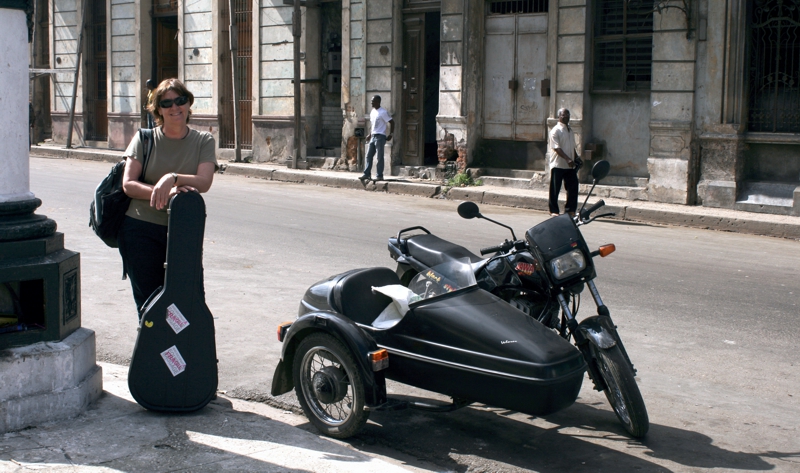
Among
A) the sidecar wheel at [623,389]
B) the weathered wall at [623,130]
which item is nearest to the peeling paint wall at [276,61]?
the weathered wall at [623,130]

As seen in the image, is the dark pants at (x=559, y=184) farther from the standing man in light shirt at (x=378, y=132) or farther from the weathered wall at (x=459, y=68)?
the standing man in light shirt at (x=378, y=132)

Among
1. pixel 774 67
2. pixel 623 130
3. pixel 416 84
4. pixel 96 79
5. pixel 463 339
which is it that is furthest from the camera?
pixel 96 79

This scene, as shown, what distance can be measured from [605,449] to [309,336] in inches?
58.9

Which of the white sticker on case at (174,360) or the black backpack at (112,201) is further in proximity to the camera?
the black backpack at (112,201)

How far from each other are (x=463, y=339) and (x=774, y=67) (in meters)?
11.1

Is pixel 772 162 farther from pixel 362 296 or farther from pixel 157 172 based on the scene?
pixel 157 172

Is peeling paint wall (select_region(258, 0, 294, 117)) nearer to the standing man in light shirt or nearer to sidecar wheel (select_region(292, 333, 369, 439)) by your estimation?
the standing man in light shirt

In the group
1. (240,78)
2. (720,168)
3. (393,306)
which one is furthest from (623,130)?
(393,306)

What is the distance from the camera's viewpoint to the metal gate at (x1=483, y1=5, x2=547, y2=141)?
16094 millimetres

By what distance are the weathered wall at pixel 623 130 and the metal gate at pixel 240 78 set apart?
929 centimetres

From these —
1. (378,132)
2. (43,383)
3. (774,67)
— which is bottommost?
(43,383)

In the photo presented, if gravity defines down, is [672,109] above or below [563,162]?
above

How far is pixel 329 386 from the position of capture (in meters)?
4.30

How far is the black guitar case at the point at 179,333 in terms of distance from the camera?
426 centimetres
